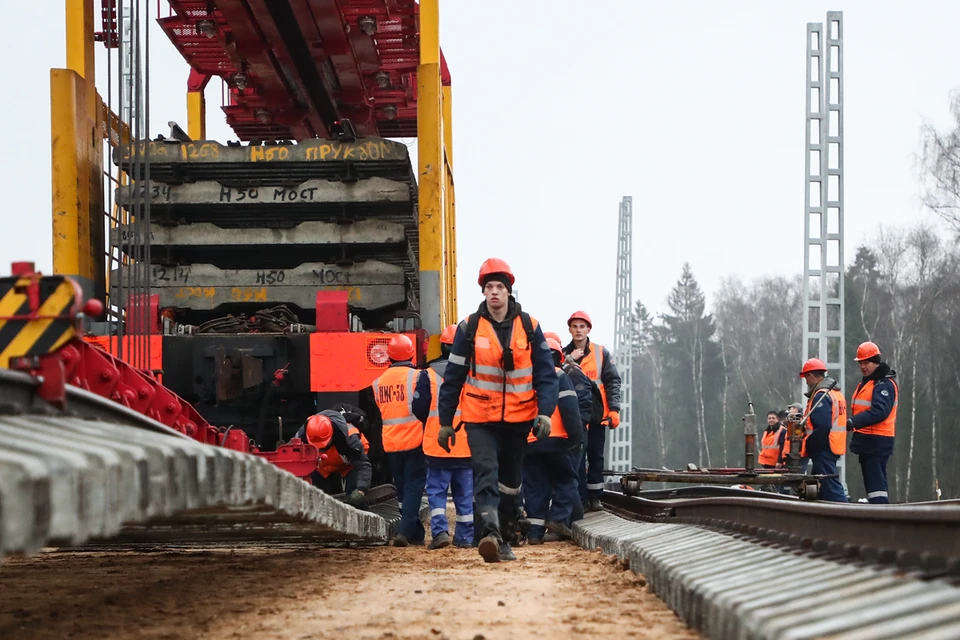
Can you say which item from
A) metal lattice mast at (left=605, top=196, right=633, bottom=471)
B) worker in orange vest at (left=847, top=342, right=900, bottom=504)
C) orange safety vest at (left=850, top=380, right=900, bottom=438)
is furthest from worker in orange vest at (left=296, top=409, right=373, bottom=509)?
metal lattice mast at (left=605, top=196, right=633, bottom=471)

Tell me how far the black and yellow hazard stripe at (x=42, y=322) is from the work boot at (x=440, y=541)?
195 inches

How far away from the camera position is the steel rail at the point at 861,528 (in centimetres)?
344

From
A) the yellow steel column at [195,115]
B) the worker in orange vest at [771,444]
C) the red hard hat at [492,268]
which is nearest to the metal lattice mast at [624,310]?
the worker in orange vest at [771,444]

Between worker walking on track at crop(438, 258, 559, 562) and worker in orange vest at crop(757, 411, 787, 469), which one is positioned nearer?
worker walking on track at crop(438, 258, 559, 562)

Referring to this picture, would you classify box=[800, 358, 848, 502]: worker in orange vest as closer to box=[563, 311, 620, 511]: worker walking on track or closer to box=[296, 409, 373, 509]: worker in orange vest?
box=[563, 311, 620, 511]: worker walking on track

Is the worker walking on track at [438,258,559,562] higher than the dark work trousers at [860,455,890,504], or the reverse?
the worker walking on track at [438,258,559,562]

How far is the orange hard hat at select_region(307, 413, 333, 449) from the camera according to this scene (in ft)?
31.2

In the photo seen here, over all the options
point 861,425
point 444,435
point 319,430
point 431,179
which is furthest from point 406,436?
point 861,425

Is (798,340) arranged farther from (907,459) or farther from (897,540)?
(897,540)

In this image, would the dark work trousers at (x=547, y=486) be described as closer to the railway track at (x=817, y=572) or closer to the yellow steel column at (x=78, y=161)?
the railway track at (x=817, y=572)

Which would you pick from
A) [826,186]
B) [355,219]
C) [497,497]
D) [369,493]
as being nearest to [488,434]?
[497,497]

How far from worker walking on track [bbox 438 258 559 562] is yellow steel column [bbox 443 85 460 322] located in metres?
4.51

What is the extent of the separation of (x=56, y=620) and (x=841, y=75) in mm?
17634

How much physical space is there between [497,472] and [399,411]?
1.74 meters
